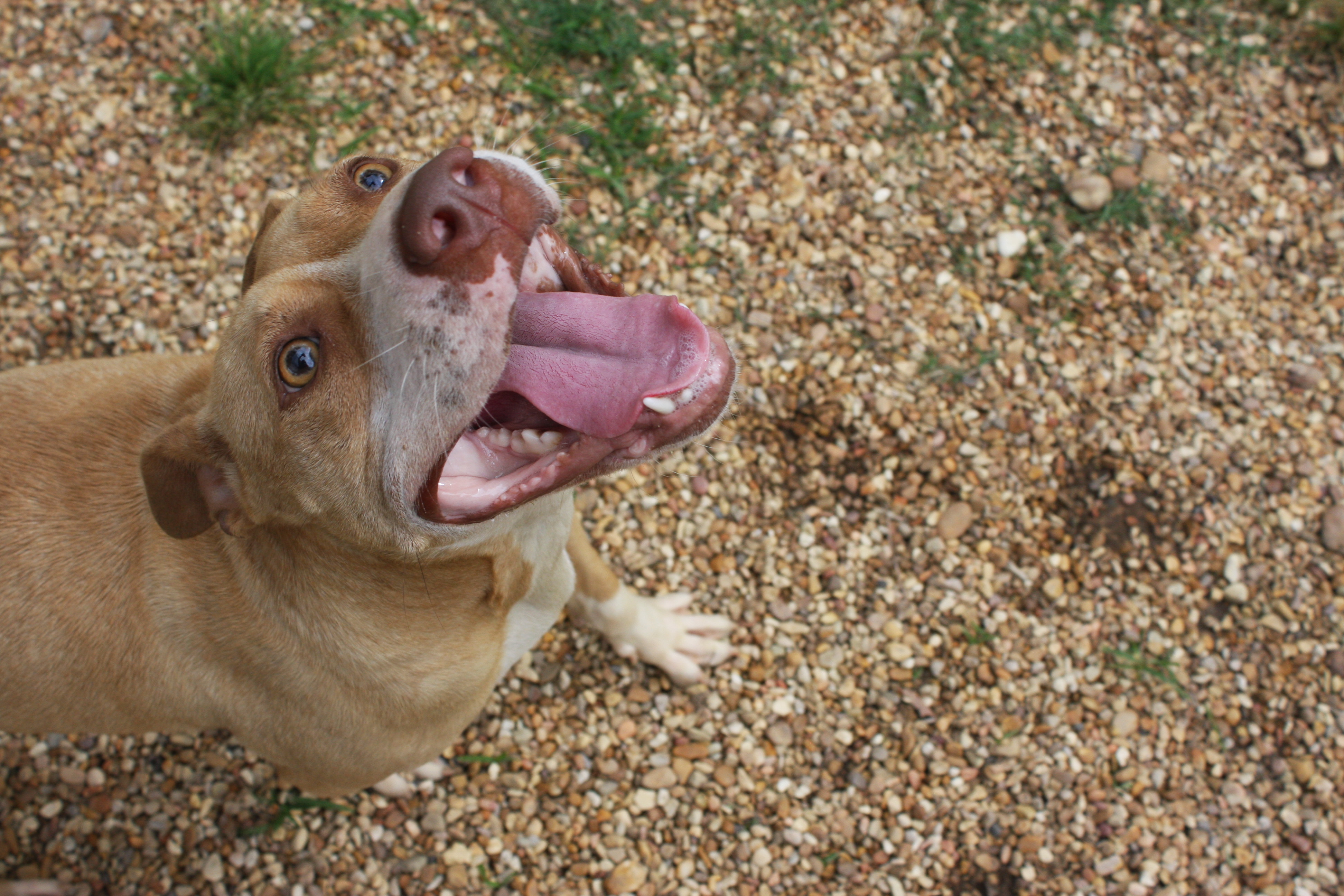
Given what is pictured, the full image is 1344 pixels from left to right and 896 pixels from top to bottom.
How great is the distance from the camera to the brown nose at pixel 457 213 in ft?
8.16

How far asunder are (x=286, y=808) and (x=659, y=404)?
3.08 m

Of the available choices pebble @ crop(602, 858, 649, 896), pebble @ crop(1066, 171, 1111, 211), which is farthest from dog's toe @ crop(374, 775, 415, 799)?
pebble @ crop(1066, 171, 1111, 211)

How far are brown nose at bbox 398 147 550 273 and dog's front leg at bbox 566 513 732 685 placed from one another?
6.44ft

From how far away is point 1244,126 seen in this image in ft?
19.6

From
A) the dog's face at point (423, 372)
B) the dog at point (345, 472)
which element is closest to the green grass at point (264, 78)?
the dog at point (345, 472)

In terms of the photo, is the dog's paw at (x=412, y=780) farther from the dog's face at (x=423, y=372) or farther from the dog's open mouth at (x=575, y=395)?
the dog's open mouth at (x=575, y=395)

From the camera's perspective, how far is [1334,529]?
5.14 meters

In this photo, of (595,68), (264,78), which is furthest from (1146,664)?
(264,78)

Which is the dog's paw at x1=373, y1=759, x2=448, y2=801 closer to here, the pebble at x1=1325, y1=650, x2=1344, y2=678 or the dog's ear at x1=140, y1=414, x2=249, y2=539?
the dog's ear at x1=140, y1=414, x2=249, y2=539

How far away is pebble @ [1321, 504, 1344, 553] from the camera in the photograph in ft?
16.8

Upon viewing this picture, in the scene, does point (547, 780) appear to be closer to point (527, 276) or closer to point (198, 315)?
point (527, 276)

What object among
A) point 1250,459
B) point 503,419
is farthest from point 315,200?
point 1250,459

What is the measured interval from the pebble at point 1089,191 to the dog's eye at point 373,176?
13.6ft

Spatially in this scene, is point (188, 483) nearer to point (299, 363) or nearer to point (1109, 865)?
point (299, 363)
